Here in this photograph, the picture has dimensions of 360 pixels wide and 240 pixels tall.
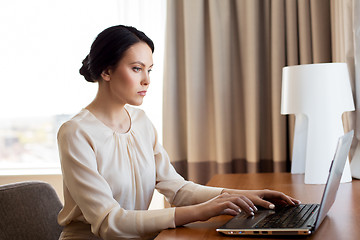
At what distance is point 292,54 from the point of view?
2475 millimetres

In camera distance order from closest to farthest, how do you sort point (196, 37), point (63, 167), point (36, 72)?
point (63, 167), point (196, 37), point (36, 72)

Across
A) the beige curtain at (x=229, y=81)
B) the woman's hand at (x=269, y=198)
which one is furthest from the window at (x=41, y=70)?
the woman's hand at (x=269, y=198)

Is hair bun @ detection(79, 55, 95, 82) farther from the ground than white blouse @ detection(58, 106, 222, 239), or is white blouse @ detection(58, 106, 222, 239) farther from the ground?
hair bun @ detection(79, 55, 95, 82)

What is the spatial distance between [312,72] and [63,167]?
3.11 feet

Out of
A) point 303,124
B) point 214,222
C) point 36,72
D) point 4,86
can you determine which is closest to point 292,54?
point 303,124

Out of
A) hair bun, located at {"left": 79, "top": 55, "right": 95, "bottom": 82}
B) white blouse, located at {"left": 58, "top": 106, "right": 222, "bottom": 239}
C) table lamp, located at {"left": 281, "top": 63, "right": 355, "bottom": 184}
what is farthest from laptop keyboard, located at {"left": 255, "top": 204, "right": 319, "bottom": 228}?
hair bun, located at {"left": 79, "top": 55, "right": 95, "bottom": 82}

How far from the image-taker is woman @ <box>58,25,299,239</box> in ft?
4.07

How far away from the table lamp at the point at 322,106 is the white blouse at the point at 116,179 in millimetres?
481

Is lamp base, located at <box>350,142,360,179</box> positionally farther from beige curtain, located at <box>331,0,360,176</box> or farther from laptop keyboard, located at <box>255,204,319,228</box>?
laptop keyboard, located at <box>255,204,319,228</box>

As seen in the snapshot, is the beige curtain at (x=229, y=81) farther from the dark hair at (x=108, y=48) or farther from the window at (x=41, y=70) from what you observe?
the dark hair at (x=108, y=48)

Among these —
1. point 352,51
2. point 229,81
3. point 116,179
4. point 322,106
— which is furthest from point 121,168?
point 229,81

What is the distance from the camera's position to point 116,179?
1446 millimetres

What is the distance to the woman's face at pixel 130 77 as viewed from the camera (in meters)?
1.48

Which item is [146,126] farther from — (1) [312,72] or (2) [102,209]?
(1) [312,72]
